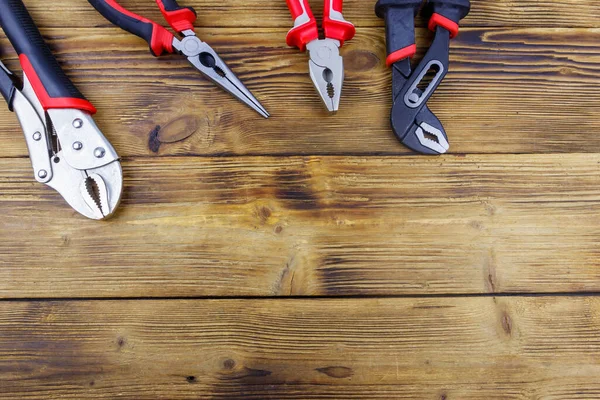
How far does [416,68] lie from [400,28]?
0.07 metres

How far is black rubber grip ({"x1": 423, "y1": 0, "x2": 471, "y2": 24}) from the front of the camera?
2.38 feet

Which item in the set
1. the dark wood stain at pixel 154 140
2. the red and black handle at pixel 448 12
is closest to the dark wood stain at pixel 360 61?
the red and black handle at pixel 448 12

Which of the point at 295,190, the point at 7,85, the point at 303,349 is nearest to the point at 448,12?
the point at 295,190

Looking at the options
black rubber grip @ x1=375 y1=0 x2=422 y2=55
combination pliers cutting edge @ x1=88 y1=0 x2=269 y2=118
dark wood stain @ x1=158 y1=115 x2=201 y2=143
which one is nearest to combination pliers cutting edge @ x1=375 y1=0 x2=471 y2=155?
black rubber grip @ x1=375 y1=0 x2=422 y2=55

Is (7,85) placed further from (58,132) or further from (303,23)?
(303,23)

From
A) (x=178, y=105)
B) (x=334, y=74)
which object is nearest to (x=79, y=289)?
(x=178, y=105)

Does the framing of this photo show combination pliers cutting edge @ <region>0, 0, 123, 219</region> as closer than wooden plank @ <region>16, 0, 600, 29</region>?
Yes

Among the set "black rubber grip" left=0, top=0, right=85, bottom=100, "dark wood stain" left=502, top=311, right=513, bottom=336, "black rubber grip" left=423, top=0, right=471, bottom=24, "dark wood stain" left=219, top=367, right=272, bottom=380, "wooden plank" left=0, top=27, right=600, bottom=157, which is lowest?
"dark wood stain" left=219, top=367, right=272, bottom=380

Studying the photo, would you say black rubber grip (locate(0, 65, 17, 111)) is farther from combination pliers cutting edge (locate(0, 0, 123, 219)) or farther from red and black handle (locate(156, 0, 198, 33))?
red and black handle (locate(156, 0, 198, 33))

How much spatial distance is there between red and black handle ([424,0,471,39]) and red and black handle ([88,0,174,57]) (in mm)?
454

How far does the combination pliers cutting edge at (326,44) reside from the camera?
72 cm

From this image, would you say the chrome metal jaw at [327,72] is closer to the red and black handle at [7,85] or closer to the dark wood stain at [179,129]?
the dark wood stain at [179,129]

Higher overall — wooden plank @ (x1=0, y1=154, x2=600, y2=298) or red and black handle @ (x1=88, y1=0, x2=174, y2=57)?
red and black handle @ (x1=88, y1=0, x2=174, y2=57)

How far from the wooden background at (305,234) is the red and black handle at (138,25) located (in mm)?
54
